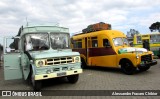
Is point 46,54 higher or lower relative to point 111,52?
higher

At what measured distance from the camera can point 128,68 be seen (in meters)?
12.1

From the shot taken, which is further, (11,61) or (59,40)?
(11,61)

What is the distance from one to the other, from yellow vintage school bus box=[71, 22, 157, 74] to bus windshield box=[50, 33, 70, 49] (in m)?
1.29

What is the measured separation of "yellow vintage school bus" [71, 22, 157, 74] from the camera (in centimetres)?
1174

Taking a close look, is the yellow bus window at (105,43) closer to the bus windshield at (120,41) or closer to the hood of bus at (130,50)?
the bus windshield at (120,41)

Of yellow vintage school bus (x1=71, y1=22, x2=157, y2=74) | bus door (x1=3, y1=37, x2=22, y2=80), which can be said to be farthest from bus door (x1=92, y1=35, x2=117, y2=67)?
Result: bus door (x1=3, y1=37, x2=22, y2=80)

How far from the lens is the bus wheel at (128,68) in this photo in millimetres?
11852

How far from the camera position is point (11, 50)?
1042cm

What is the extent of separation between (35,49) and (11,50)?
163 cm

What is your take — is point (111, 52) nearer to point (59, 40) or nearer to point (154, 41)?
point (59, 40)

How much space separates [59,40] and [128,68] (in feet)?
14.7

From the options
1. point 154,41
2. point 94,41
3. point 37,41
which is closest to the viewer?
point 37,41

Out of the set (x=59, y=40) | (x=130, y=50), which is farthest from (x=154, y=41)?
(x=59, y=40)

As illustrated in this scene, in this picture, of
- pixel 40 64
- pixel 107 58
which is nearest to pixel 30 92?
pixel 40 64
